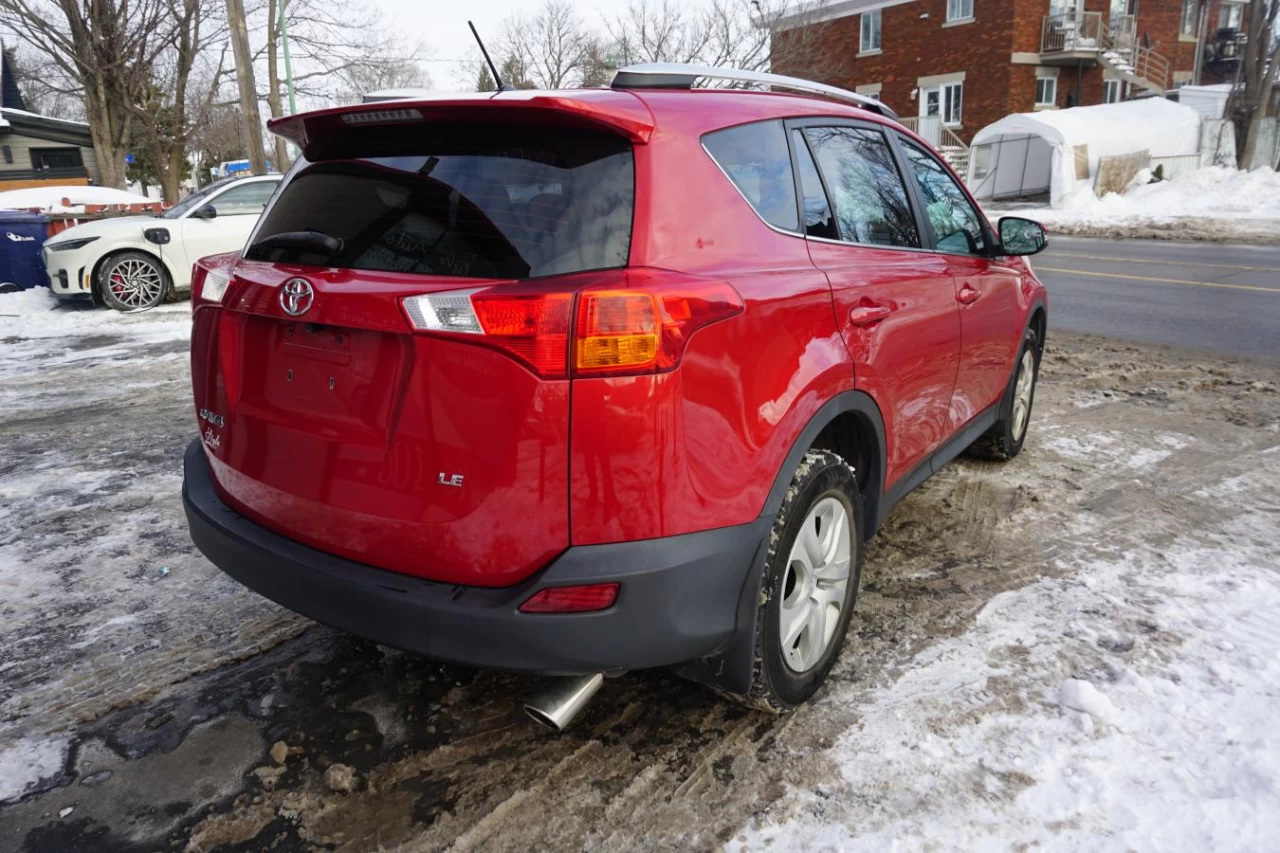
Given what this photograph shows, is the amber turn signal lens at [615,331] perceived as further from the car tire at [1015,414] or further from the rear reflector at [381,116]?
the car tire at [1015,414]

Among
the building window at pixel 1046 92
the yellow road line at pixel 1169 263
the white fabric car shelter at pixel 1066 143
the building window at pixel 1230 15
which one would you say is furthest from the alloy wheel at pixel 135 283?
the building window at pixel 1230 15

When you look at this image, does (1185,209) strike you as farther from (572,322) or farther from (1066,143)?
(572,322)

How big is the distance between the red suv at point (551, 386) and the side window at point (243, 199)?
9831mm

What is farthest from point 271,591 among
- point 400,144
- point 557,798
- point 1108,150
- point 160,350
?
point 1108,150

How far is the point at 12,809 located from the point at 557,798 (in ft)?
4.72

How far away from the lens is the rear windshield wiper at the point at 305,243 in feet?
7.98

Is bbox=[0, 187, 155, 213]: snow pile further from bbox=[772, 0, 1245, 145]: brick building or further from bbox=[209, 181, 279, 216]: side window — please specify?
bbox=[772, 0, 1245, 145]: brick building

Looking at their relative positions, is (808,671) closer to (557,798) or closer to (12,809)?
(557,798)

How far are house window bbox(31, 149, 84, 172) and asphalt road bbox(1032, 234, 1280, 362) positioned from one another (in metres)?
35.7

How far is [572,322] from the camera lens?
2012 millimetres

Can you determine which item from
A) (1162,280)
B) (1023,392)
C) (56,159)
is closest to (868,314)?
(1023,392)

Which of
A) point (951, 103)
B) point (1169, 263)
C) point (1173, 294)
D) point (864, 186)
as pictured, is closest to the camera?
point (864, 186)

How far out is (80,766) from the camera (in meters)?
2.56

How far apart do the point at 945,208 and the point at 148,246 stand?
10.2m
